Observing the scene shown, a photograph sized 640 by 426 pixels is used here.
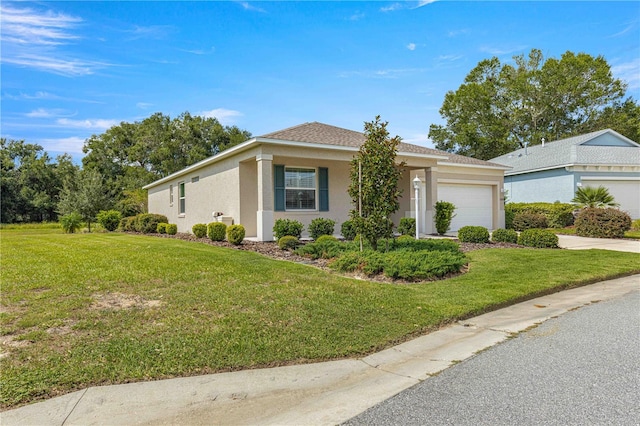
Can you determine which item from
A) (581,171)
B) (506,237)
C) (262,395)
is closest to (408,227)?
(506,237)

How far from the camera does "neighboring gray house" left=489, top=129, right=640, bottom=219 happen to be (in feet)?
69.7

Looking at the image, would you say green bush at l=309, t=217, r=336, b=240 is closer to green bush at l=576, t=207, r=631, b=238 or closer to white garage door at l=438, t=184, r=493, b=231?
white garage door at l=438, t=184, r=493, b=231

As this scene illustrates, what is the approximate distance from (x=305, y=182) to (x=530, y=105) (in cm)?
3181

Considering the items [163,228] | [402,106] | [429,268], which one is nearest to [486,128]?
[402,106]

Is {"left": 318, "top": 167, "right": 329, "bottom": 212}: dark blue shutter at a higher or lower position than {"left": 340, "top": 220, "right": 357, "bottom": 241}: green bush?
higher

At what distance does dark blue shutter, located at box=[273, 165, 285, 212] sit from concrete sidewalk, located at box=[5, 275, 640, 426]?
969 centimetres

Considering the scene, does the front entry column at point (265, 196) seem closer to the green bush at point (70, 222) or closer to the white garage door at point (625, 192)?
the green bush at point (70, 222)

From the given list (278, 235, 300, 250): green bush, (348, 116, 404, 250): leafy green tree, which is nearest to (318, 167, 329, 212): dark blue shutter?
(278, 235, 300, 250): green bush

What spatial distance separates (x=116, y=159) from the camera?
3819 centimetres

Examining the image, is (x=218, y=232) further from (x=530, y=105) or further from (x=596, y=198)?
(x=530, y=105)

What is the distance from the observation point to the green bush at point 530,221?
1855 centimetres

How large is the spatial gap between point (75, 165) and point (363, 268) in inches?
1522

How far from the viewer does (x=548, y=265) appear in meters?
8.18

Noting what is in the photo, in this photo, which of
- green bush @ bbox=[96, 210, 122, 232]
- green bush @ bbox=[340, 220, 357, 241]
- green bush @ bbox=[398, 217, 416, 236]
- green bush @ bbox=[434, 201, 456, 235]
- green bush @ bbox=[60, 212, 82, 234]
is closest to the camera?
green bush @ bbox=[340, 220, 357, 241]
